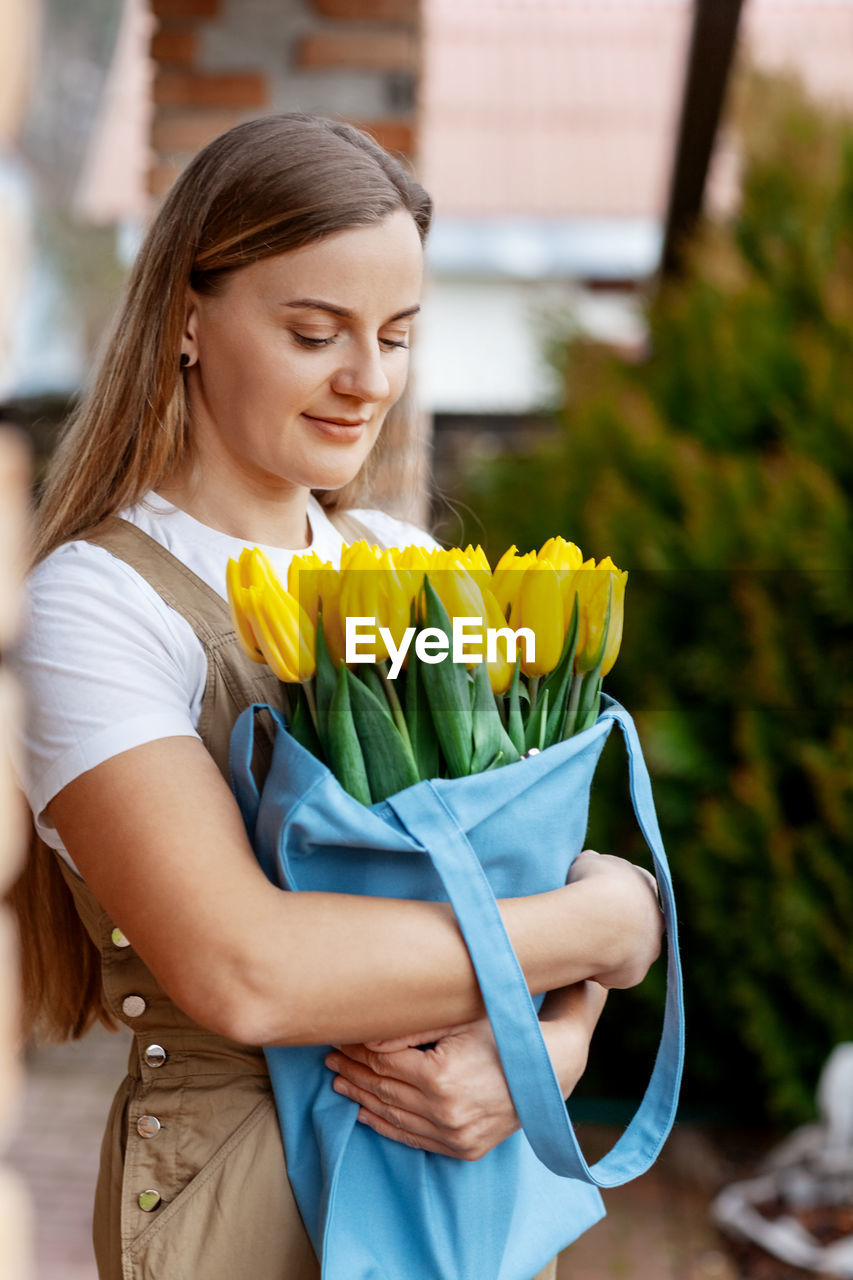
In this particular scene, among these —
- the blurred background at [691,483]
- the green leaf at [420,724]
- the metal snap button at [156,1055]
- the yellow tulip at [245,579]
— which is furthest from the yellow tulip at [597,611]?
the blurred background at [691,483]

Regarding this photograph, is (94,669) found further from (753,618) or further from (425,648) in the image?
(753,618)

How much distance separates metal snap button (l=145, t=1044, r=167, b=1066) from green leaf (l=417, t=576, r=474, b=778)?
36 centimetres

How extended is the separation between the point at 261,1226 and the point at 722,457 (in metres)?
2.81

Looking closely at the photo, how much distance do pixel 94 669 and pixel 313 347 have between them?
0.99ft

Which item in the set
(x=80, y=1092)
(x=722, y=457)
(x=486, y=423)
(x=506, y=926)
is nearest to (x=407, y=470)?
(x=506, y=926)

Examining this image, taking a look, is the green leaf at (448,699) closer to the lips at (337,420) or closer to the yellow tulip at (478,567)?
the yellow tulip at (478,567)

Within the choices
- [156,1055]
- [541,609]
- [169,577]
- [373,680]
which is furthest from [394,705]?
[156,1055]

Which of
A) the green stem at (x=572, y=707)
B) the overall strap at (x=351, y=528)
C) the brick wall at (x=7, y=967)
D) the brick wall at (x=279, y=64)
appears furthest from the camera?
the brick wall at (x=279, y=64)

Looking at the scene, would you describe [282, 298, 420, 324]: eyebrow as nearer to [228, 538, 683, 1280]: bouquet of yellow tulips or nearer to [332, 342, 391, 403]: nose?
[332, 342, 391, 403]: nose

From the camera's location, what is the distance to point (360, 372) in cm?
101

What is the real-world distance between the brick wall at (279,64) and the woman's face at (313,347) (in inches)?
75.2

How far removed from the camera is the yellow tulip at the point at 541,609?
91cm

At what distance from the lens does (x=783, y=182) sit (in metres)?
3.83

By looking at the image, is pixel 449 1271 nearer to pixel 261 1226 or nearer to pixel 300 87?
pixel 261 1226
